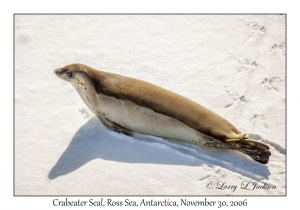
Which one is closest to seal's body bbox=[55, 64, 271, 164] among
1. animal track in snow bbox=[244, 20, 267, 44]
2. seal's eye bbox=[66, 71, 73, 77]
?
seal's eye bbox=[66, 71, 73, 77]

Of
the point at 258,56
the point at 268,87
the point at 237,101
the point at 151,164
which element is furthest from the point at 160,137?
the point at 258,56

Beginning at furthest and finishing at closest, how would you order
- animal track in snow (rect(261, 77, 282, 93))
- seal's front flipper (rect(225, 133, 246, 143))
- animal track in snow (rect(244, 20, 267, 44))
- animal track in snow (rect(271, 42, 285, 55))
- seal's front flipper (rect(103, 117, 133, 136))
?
animal track in snow (rect(244, 20, 267, 44)), animal track in snow (rect(271, 42, 285, 55)), animal track in snow (rect(261, 77, 282, 93)), seal's front flipper (rect(103, 117, 133, 136)), seal's front flipper (rect(225, 133, 246, 143))

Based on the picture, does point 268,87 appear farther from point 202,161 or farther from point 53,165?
point 53,165

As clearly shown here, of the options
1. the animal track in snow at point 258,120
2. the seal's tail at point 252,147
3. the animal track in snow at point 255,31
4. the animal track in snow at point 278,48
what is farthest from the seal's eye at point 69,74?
the animal track in snow at point 278,48

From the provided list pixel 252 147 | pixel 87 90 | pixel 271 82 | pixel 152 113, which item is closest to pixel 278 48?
pixel 271 82

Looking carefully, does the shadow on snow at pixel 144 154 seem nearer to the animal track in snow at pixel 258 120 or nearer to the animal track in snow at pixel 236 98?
the animal track in snow at pixel 258 120

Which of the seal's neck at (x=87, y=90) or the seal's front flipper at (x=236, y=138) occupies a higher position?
the seal's neck at (x=87, y=90)

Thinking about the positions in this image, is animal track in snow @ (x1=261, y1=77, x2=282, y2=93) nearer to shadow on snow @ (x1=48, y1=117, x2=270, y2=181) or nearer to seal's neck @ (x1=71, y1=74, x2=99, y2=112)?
shadow on snow @ (x1=48, y1=117, x2=270, y2=181)
